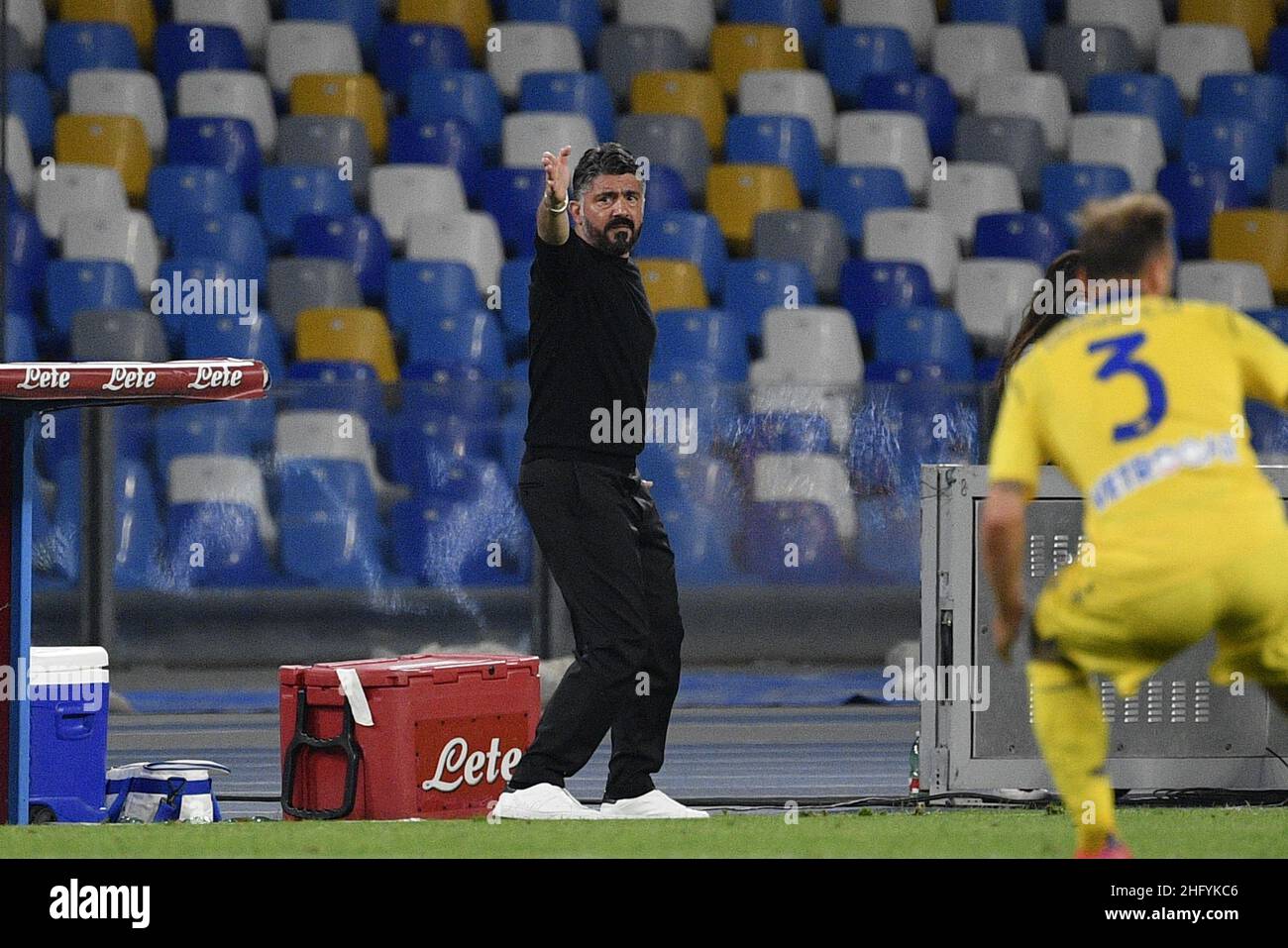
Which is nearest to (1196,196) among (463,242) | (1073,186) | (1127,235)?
(1073,186)

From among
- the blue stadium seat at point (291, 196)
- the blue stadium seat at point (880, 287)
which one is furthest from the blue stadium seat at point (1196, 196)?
the blue stadium seat at point (291, 196)

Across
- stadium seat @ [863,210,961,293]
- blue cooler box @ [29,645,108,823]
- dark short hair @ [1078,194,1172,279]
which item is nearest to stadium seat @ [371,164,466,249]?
stadium seat @ [863,210,961,293]

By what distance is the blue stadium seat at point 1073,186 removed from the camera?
532 inches

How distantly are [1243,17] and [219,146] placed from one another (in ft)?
23.5

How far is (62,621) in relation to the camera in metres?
10.2

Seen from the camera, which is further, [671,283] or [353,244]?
[353,244]

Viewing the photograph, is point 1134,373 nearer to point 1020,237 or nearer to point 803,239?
point 803,239

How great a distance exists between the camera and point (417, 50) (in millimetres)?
14359

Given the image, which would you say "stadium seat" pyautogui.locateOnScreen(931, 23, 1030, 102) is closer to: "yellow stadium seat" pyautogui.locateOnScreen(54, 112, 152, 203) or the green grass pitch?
"yellow stadium seat" pyautogui.locateOnScreen(54, 112, 152, 203)

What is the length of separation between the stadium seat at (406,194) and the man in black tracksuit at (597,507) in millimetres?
7596

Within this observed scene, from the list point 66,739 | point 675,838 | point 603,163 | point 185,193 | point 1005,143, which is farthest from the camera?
point 1005,143

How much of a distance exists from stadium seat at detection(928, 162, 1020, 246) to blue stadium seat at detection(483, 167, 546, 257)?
8.49 feet

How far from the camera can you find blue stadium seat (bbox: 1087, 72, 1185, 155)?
14.3m
